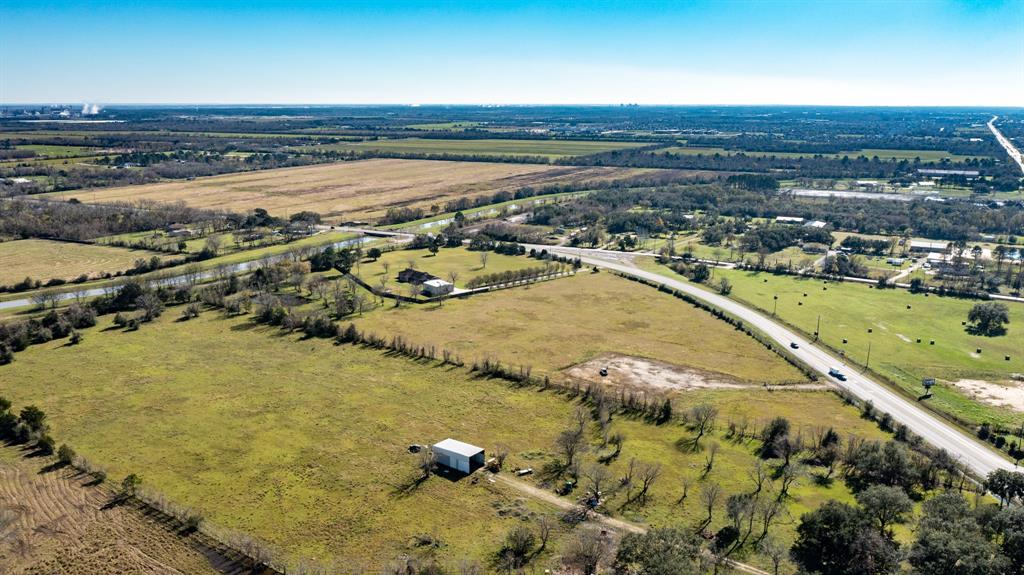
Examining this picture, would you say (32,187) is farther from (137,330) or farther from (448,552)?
(448,552)

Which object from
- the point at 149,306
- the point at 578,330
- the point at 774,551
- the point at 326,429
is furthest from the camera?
the point at 578,330

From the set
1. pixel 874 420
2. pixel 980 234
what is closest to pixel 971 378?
pixel 874 420

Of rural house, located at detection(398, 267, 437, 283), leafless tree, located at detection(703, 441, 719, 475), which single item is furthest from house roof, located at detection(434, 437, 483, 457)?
rural house, located at detection(398, 267, 437, 283)

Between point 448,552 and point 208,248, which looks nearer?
point 448,552

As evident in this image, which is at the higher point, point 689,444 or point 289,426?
point 289,426

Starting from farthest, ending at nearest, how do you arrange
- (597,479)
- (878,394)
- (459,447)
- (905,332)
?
(905,332)
(878,394)
(459,447)
(597,479)

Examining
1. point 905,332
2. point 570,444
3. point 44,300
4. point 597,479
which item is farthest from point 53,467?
point 905,332

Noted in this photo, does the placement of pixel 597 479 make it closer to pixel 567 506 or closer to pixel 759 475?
pixel 567 506
